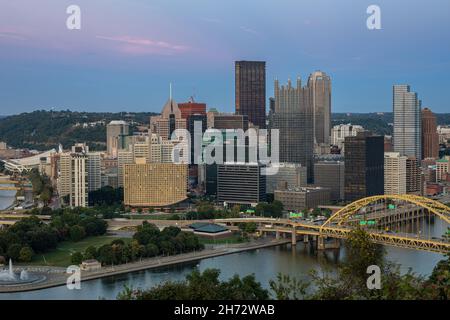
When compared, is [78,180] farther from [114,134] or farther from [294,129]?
[114,134]

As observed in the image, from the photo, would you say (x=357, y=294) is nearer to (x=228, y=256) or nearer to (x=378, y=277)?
(x=378, y=277)

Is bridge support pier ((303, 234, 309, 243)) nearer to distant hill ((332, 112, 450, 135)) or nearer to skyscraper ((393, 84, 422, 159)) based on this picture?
skyscraper ((393, 84, 422, 159))

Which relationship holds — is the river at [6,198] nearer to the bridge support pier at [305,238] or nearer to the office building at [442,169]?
the bridge support pier at [305,238]

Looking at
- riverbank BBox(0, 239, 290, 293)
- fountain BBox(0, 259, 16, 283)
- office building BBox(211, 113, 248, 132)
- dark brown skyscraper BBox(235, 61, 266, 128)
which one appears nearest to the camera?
riverbank BBox(0, 239, 290, 293)

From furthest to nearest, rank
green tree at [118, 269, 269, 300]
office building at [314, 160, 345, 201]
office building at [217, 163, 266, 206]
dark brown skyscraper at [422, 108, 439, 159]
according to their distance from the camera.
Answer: dark brown skyscraper at [422, 108, 439, 159], office building at [314, 160, 345, 201], office building at [217, 163, 266, 206], green tree at [118, 269, 269, 300]

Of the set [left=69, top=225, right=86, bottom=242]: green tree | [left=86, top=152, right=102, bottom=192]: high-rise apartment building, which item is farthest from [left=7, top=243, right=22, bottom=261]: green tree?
[left=86, top=152, right=102, bottom=192]: high-rise apartment building

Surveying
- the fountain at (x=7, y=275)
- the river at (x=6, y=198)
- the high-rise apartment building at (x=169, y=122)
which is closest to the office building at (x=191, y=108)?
the high-rise apartment building at (x=169, y=122)

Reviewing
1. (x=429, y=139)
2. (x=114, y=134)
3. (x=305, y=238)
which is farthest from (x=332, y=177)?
(x=114, y=134)
